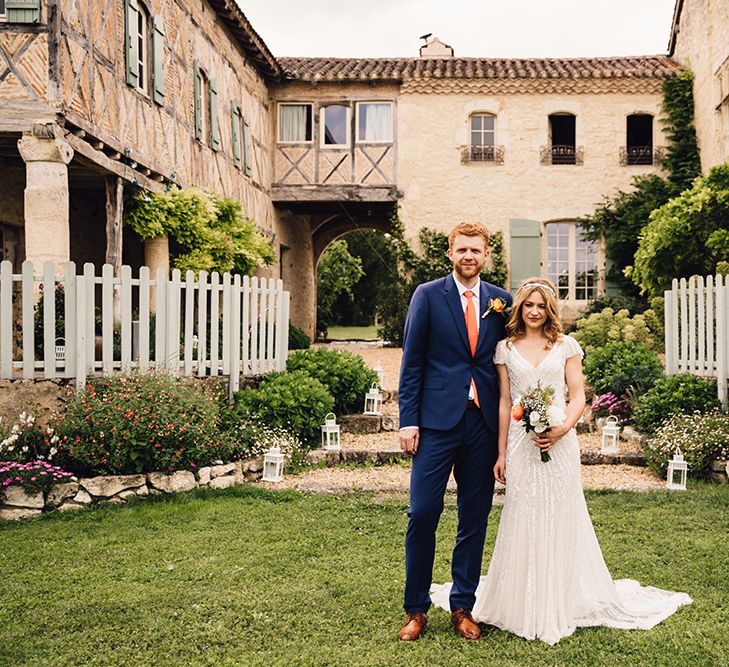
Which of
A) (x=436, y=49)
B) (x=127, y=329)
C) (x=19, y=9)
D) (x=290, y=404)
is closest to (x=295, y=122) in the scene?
(x=436, y=49)

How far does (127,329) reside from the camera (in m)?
6.81

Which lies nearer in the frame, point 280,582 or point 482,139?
point 280,582

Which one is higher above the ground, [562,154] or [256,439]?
[562,154]

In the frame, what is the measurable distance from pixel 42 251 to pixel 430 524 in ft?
21.7

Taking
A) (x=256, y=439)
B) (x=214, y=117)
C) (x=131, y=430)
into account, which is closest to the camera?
(x=131, y=430)

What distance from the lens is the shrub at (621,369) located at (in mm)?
9102

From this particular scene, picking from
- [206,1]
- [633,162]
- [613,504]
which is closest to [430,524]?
[613,504]

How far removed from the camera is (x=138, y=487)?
5.96 m

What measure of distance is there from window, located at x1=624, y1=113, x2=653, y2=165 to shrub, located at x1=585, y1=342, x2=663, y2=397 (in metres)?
8.65

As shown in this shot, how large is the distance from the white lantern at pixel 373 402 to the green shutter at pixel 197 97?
6.41 meters

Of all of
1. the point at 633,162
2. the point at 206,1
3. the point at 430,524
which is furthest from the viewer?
the point at 633,162

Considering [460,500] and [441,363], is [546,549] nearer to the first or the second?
[460,500]

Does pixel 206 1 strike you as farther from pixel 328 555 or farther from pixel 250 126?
pixel 328 555

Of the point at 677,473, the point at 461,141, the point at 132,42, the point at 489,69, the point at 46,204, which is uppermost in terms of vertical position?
the point at 489,69
